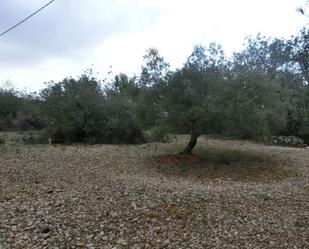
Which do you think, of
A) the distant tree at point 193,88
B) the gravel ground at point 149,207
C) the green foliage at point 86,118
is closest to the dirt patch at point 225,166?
the gravel ground at point 149,207

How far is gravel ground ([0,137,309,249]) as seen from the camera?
3160 mm

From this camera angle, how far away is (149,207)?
3.80 m

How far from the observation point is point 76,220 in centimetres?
352

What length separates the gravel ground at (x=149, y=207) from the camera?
3160mm

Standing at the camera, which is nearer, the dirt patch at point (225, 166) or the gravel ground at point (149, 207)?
the gravel ground at point (149, 207)

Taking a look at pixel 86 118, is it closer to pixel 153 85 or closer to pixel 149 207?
pixel 153 85

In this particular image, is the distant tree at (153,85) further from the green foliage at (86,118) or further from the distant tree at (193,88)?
the green foliage at (86,118)

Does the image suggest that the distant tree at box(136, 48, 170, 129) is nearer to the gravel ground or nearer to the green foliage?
the gravel ground

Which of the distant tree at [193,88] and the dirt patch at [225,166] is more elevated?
the distant tree at [193,88]

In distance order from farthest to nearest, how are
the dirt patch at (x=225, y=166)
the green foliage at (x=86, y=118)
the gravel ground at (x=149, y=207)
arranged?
the green foliage at (x=86, y=118)
the dirt patch at (x=225, y=166)
the gravel ground at (x=149, y=207)

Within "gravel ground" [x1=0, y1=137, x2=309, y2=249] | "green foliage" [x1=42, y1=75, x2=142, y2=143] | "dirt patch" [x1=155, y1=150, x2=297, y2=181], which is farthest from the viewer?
"green foliage" [x1=42, y1=75, x2=142, y2=143]

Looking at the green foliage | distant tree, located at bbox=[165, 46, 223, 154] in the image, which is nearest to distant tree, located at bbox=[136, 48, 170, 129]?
distant tree, located at bbox=[165, 46, 223, 154]

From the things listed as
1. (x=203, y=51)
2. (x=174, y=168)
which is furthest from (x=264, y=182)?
(x=203, y=51)

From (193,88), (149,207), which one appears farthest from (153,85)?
(149,207)
